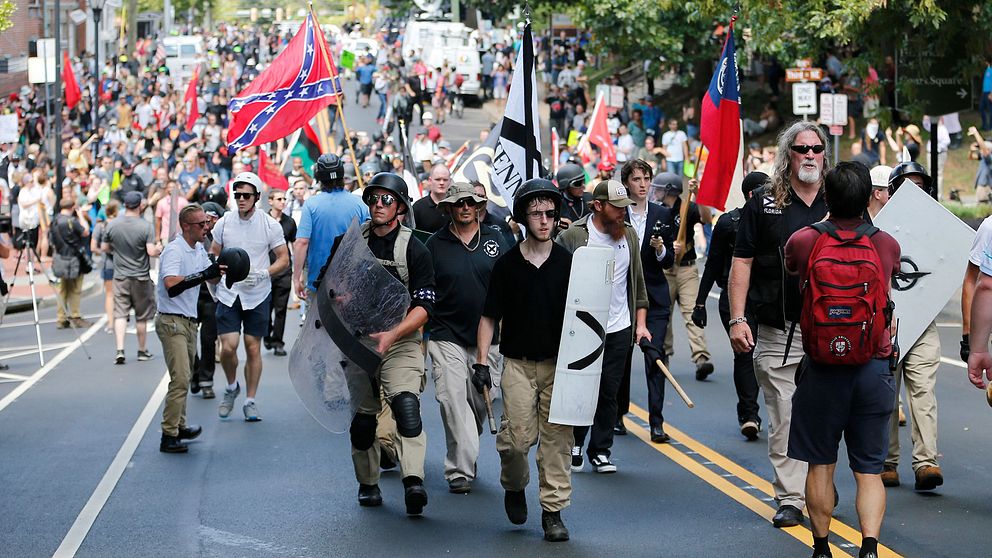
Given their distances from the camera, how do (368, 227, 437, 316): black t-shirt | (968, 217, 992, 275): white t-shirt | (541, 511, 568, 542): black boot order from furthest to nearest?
(368, 227, 437, 316): black t-shirt
(541, 511, 568, 542): black boot
(968, 217, 992, 275): white t-shirt

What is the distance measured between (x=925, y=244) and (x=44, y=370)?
10.4 m

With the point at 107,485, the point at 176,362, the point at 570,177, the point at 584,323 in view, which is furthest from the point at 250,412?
the point at 584,323

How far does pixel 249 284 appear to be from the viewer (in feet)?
38.4

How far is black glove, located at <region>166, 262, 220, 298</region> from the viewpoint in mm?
10289

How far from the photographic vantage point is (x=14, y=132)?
30.8 meters

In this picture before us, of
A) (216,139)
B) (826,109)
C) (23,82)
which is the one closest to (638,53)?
(216,139)

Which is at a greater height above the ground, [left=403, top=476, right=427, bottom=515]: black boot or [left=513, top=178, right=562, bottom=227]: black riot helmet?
[left=513, top=178, right=562, bottom=227]: black riot helmet

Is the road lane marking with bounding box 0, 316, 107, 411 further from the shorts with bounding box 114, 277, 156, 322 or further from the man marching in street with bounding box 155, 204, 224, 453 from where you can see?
the man marching in street with bounding box 155, 204, 224, 453

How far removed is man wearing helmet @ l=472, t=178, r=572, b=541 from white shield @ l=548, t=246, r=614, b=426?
14cm

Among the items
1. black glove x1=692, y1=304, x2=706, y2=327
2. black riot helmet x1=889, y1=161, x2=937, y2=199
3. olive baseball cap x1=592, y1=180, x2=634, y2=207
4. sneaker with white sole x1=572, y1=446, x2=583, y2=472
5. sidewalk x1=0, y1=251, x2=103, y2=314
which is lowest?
sidewalk x1=0, y1=251, x2=103, y2=314

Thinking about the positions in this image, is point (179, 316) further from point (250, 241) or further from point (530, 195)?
point (530, 195)

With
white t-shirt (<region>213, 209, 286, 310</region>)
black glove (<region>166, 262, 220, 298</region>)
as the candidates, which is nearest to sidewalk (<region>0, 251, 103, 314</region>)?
white t-shirt (<region>213, 209, 286, 310</region>)

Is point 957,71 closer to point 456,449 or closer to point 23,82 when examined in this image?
point 456,449

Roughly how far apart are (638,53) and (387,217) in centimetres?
3138
